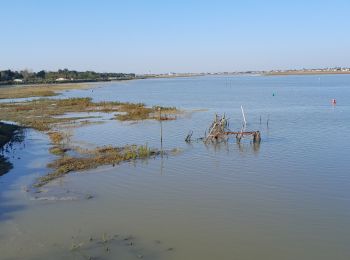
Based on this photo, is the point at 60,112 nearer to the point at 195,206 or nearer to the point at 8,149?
the point at 8,149

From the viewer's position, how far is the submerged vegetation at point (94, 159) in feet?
64.8

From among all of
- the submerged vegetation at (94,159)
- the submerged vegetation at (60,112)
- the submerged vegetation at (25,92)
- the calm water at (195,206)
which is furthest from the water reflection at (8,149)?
the submerged vegetation at (25,92)

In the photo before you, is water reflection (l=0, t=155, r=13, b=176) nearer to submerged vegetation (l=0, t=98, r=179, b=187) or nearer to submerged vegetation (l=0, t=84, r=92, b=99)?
submerged vegetation (l=0, t=98, r=179, b=187)

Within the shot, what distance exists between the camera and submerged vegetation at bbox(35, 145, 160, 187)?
1975 centimetres

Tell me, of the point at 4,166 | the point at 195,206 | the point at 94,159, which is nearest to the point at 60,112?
the point at 4,166

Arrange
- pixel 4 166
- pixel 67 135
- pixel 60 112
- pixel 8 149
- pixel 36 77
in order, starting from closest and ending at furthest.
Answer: pixel 4 166
pixel 8 149
pixel 67 135
pixel 60 112
pixel 36 77

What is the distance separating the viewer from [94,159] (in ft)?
72.5

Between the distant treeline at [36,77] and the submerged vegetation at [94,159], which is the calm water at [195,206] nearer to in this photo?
the submerged vegetation at [94,159]

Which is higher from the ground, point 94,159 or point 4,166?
point 94,159

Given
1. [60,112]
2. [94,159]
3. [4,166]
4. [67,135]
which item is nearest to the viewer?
[4,166]

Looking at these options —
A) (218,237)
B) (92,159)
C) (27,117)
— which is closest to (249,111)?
(27,117)

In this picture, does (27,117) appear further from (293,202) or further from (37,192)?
(293,202)

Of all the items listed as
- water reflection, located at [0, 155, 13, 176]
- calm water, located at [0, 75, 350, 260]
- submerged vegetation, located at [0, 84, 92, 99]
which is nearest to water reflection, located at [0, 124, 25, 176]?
water reflection, located at [0, 155, 13, 176]

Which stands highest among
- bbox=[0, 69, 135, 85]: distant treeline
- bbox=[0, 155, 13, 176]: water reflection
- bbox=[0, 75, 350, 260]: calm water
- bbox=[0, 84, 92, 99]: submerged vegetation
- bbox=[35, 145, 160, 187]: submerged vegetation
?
bbox=[0, 69, 135, 85]: distant treeline
